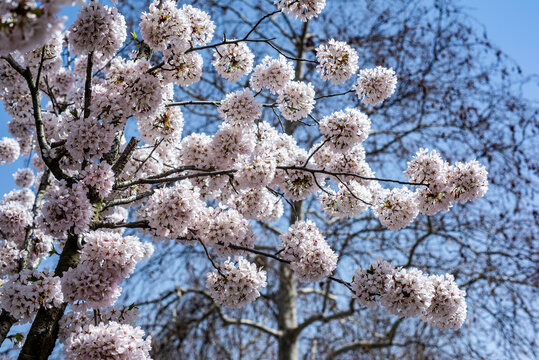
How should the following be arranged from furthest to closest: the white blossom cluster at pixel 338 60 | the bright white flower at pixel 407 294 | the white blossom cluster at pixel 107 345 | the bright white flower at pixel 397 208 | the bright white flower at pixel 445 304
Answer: the white blossom cluster at pixel 338 60
the bright white flower at pixel 397 208
the bright white flower at pixel 445 304
the bright white flower at pixel 407 294
the white blossom cluster at pixel 107 345

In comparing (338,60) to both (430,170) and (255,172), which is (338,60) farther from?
(255,172)

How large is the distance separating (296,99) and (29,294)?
8.26 ft

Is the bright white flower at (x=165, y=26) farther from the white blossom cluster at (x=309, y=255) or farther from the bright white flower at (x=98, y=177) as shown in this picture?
the white blossom cluster at (x=309, y=255)

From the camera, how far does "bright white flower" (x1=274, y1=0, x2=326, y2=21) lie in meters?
3.44

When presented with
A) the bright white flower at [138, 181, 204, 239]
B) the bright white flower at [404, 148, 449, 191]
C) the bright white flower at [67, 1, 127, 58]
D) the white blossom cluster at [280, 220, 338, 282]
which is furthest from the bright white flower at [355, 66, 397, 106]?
the bright white flower at [67, 1, 127, 58]

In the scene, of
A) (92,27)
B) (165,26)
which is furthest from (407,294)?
(92,27)

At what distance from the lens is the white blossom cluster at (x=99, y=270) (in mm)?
2836

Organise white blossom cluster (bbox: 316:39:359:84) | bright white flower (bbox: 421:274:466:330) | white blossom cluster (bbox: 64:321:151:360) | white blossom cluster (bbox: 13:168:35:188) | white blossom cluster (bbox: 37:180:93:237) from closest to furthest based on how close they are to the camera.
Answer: white blossom cluster (bbox: 64:321:151:360) → white blossom cluster (bbox: 37:180:93:237) → bright white flower (bbox: 421:274:466:330) → white blossom cluster (bbox: 316:39:359:84) → white blossom cluster (bbox: 13:168:35:188)

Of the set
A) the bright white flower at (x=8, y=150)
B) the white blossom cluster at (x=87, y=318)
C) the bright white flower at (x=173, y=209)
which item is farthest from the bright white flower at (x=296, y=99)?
the bright white flower at (x=8, y=150)

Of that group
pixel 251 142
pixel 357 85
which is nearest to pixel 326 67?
pixel 357 85

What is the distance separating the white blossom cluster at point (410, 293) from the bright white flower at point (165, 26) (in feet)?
7.48

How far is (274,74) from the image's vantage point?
3.81 meters

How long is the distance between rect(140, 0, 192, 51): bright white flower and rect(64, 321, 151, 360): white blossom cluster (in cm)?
205

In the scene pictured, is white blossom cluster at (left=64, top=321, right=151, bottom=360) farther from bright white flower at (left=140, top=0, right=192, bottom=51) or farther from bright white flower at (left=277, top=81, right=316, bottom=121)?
bright white flower at (left=277, top=81, right=316, bottom=121)
